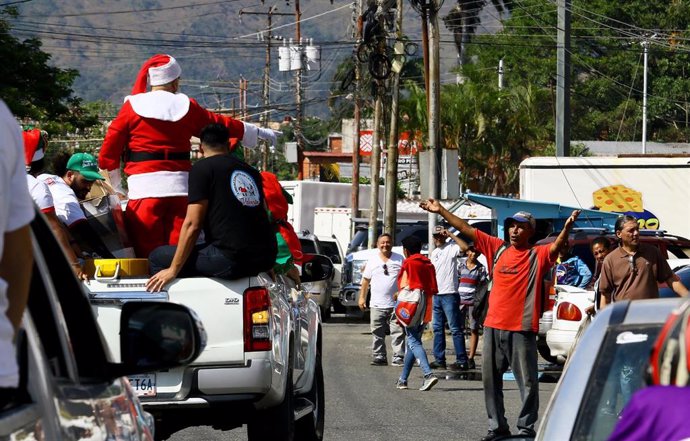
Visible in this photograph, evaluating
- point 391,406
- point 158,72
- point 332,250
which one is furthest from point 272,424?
point 332,250

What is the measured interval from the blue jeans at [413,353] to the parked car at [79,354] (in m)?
11.5

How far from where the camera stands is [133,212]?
9.26m

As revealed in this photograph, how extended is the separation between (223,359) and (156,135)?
206 cm

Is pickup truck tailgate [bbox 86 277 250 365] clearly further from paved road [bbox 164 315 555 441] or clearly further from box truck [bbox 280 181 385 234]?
box truck [bbox 280 181 385 234]

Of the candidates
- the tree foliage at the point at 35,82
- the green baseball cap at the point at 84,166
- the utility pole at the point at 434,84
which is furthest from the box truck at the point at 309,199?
the green baseball cap at the point at 84,166

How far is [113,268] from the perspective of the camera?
8141mm

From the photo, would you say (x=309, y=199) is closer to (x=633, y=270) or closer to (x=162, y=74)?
(x=633, y=270)

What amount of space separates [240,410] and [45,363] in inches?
203

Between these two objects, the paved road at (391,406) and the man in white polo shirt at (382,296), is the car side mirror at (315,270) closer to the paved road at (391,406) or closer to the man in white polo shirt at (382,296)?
the paved road at (391,406)

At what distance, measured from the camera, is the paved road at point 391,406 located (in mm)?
11438

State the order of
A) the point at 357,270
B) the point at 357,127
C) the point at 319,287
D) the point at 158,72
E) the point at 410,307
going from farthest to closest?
the point at 357,127 → the point at 357,270 → the point at 319,287 → the point at 410,307 → the point at 158,72

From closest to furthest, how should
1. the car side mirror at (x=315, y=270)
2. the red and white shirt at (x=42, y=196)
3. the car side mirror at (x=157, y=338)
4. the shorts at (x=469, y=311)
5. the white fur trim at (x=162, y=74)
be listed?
1. the car side mirror at (x=157, y=338)
2. the red and white shirt at (x=42, y=196)
3. the white fur trim at (x=162, y=74)
4. the car side mirror at (x=315, y=270)
5. the shorts at (x=469, y=311)

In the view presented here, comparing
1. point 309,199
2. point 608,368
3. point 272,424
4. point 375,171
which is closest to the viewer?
point 608,368

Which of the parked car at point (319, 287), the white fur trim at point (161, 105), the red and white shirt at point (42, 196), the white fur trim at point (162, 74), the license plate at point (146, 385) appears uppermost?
the white fur trim at point (162, 74)
